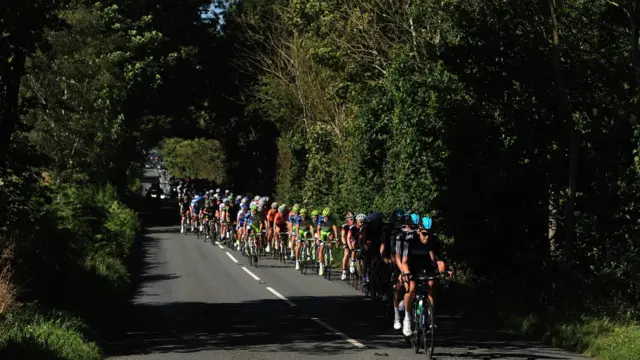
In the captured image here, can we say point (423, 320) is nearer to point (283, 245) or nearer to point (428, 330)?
point (428, 330)

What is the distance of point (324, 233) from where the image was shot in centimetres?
2855

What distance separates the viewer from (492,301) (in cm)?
1894

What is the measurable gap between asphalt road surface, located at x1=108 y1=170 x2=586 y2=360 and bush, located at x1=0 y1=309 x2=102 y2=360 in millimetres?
759

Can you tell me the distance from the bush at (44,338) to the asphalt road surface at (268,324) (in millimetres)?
759

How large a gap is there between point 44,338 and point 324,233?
16187 mm

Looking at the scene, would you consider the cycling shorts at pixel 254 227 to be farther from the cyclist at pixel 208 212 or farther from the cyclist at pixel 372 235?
the cyclist at pixel 372 235

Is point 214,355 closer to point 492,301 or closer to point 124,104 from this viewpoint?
point 492,301

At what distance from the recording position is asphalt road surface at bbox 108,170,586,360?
46.9 ft

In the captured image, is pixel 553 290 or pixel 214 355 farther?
pixel 553 290

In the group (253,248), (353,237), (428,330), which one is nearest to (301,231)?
(253,248)

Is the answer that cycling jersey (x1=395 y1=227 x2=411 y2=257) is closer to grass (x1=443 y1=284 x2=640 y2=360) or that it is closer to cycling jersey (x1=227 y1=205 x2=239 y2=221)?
grass (x1=443 y1=284 x2=640 y2=360)

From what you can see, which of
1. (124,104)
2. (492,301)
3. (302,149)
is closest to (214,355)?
(492,301)

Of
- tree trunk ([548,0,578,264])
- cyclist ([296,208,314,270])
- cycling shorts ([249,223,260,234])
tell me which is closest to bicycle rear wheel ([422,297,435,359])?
tree trunk ([548,0,578,264])

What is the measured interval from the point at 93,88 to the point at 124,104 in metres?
13.5
